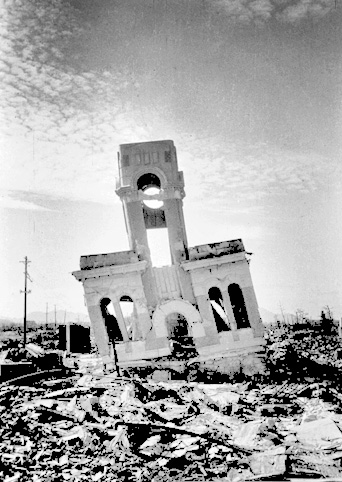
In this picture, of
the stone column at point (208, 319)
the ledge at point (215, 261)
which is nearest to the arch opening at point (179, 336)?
the stone column at point (208, 319)

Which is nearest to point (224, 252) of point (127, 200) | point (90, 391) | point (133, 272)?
point (133, 272)

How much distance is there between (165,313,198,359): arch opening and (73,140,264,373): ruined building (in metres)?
0.10

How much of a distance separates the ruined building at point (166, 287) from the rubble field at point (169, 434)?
3.11 m

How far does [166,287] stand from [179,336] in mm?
3147

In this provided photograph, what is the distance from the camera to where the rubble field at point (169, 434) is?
556 cm

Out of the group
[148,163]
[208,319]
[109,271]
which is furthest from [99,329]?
[148,163]

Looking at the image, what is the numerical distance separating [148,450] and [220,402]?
13.6ft

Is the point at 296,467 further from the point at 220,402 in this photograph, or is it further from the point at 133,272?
the point at 133,272

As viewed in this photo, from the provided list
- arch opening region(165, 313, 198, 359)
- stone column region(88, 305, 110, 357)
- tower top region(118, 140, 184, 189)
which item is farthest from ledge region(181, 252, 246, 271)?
stone column region(88, 305, 110, 357)

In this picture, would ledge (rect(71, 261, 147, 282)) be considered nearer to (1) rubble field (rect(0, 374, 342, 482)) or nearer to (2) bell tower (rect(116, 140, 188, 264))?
(2) bell tower (rect(116, 140, 188, 264))

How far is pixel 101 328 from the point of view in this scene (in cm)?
1507

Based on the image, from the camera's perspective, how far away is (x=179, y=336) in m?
17.5

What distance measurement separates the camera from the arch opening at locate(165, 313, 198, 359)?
15.6 m

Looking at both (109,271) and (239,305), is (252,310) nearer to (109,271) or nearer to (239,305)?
(239,305)
